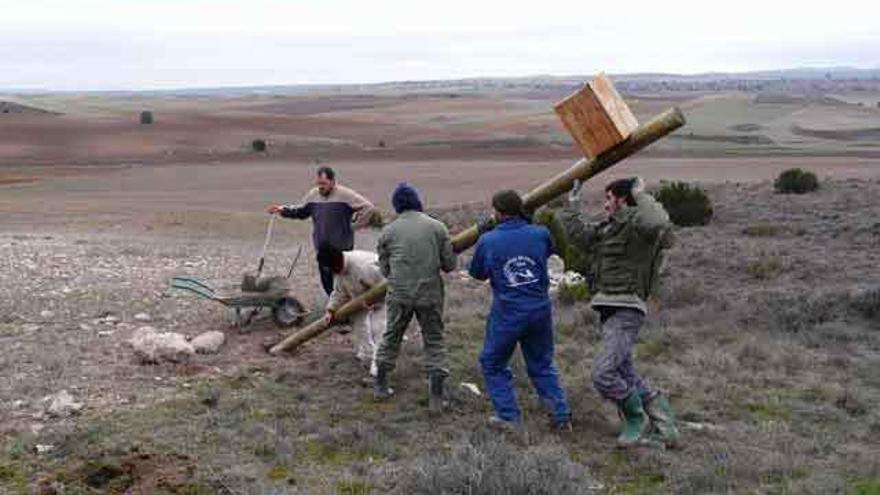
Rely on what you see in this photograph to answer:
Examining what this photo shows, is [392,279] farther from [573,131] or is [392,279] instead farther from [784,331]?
[784,331]

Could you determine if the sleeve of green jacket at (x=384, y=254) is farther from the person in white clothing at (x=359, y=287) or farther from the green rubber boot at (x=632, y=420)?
the green rubber boot at (x=632, y=420)

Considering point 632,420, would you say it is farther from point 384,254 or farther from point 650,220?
point 384,254

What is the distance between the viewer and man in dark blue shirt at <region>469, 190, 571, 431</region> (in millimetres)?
7582

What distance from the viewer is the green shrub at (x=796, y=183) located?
24822 millimetres

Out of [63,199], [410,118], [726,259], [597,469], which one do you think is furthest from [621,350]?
[410,118]

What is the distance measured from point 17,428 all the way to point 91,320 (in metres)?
3.48

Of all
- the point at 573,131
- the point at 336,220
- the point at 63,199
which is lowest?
the point at 63,199

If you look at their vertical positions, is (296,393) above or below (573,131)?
below

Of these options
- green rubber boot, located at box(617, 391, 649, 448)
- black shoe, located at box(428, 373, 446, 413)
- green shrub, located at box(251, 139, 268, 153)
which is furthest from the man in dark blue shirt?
green shrub, located at box(251, 139, 268, 153)

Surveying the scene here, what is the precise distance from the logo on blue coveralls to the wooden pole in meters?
0.65

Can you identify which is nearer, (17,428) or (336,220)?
(17,428)

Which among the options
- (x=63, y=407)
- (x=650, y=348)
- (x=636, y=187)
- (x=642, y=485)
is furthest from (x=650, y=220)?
(x=63, y=407)

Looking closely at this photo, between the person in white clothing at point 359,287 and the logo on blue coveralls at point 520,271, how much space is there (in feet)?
5.98

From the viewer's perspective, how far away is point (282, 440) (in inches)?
298
